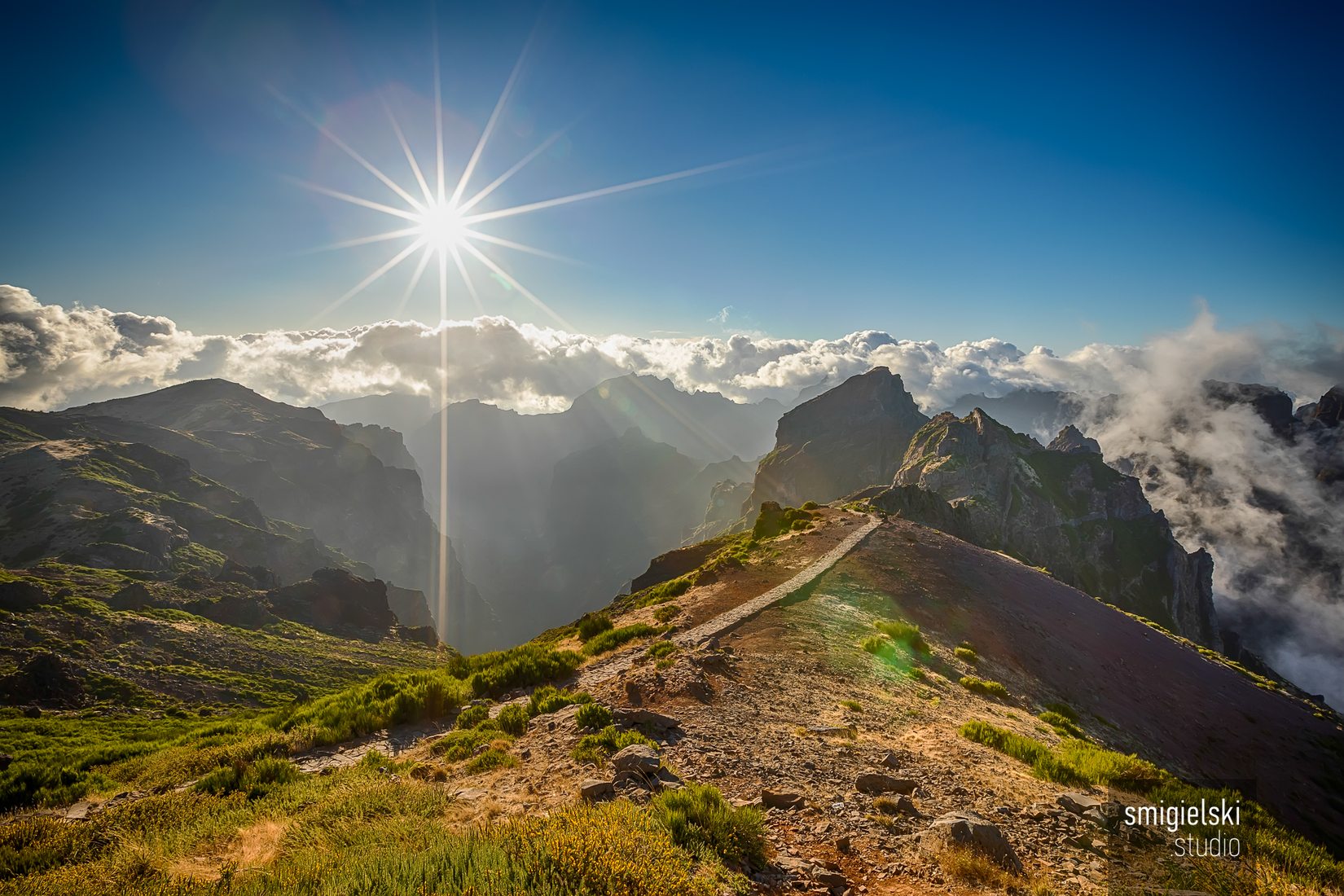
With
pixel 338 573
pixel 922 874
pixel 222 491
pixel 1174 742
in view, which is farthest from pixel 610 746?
pixel 222 491

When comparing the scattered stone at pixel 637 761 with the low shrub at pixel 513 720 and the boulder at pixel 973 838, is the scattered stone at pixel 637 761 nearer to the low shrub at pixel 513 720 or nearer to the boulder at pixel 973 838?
the low shrub at pixel 513 720

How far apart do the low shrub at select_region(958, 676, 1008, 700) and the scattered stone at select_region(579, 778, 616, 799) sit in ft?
55.6

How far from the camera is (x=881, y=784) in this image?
9.63 meters

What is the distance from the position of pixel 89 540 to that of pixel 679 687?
590ft

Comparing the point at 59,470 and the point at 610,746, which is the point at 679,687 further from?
the point at 59,470

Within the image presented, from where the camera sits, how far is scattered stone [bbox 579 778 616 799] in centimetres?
831

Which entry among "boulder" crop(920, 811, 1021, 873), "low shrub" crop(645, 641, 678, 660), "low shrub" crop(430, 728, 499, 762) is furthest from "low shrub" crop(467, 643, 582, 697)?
"boulder" crop(920, 811, 1021, 873)

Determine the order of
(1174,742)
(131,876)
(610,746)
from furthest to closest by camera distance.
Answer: (1174,742) → (610,746) → (131,876)

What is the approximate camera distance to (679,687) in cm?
1448

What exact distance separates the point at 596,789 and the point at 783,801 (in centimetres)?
322

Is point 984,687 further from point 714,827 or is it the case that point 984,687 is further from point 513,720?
point 513,720

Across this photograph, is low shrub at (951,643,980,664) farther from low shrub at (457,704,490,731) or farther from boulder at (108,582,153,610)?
boulder at (108,582,153,610)

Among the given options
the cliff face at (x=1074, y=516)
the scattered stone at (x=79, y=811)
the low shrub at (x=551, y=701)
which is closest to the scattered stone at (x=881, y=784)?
the low shrub at (x=551, y=701)

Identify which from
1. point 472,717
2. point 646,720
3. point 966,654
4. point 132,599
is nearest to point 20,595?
point 132,599
